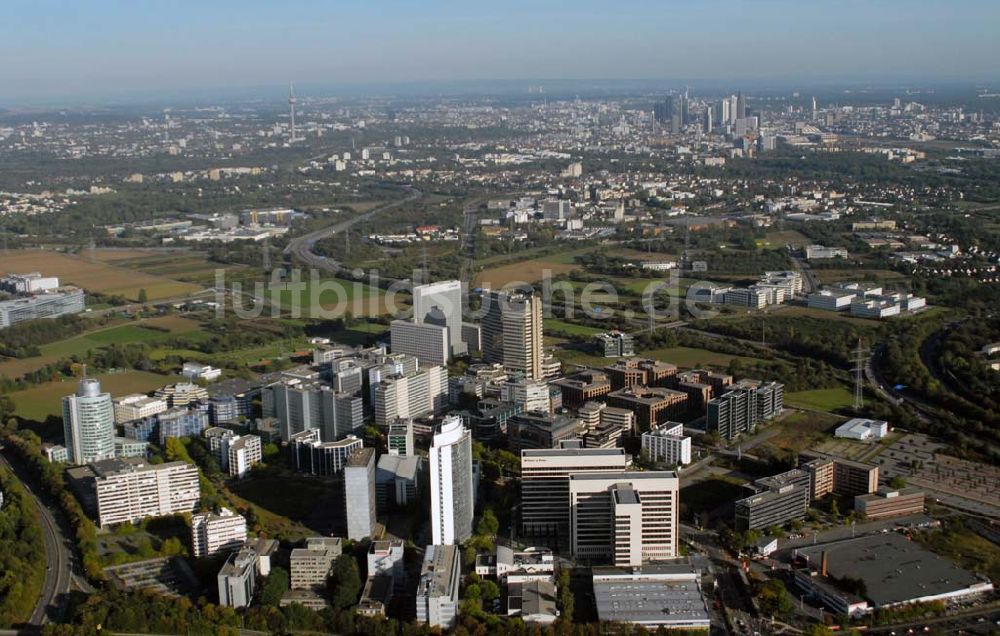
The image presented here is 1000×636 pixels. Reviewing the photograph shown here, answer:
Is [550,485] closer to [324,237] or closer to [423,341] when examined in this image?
[423,341]

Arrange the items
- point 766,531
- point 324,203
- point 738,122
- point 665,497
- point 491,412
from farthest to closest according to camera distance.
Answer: point 738,122
point 324,203
point 491,412
point 766,531
point 665,497

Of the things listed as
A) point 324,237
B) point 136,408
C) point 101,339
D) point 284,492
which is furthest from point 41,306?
point 284,492

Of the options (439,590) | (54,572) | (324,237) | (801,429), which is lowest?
(54,572)

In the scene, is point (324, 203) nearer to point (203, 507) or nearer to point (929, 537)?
point (203, 507)

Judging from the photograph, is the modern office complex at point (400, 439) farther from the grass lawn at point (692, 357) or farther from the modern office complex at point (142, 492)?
the grass lawn at point (692, 357)

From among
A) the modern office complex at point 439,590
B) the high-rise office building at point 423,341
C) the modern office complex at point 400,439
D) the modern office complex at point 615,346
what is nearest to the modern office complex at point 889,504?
the modern office complex at point 439,590

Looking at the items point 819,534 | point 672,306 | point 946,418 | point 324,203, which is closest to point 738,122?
point 324,203

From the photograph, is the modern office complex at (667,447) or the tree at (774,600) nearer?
the tree at (774,600)
